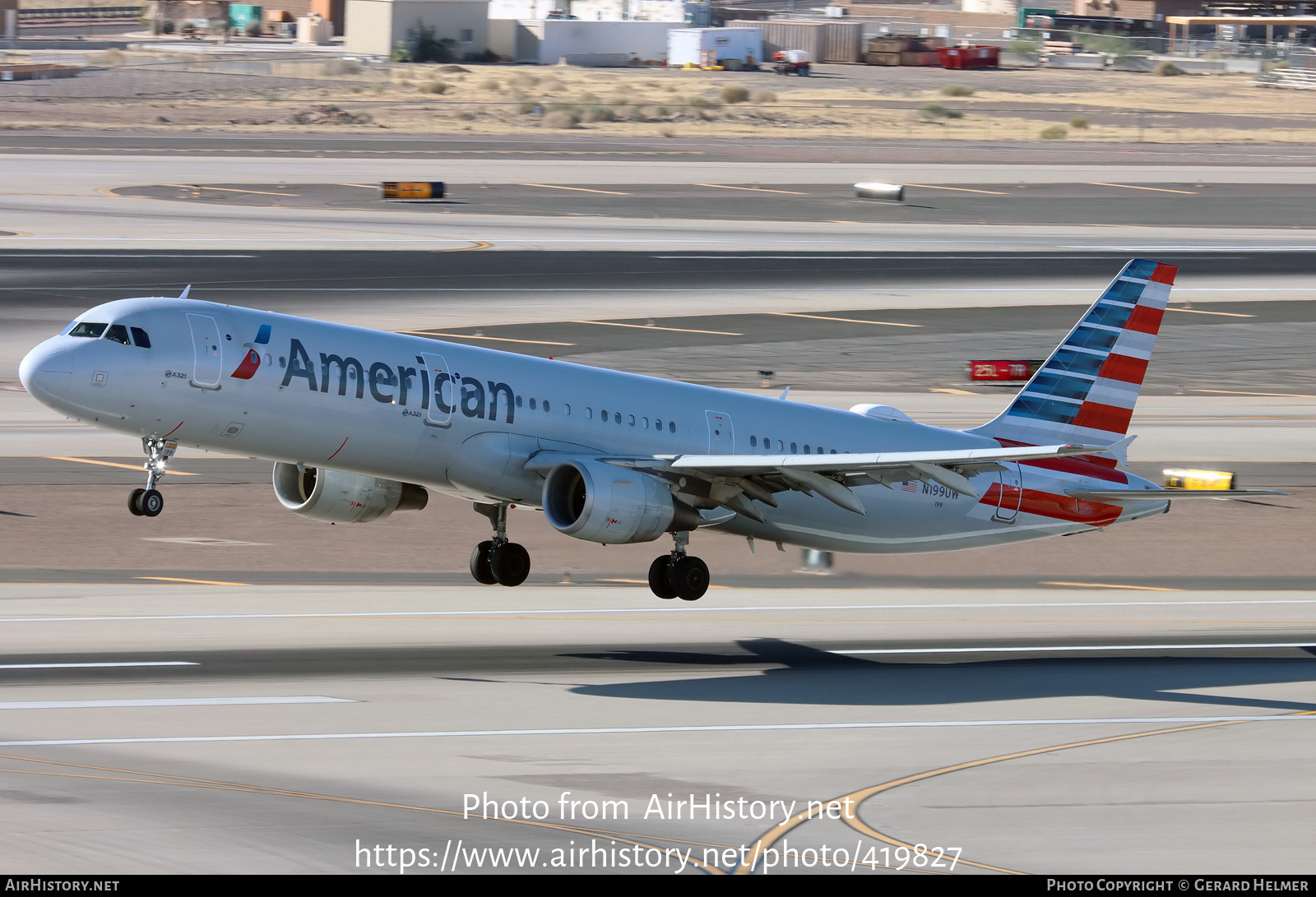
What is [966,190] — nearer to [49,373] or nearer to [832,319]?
[832,319]

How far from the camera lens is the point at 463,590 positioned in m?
51.3

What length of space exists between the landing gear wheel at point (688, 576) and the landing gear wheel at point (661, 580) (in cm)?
10

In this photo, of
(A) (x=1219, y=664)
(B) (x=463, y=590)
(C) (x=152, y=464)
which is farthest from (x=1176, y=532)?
(C) (x=152, y=464)

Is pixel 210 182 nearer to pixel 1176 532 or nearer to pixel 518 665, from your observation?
pixel 1176 532

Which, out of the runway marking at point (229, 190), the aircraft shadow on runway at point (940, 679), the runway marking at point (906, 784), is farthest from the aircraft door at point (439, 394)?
the runway marking at point (229, 190)

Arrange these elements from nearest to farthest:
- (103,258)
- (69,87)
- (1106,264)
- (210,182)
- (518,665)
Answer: (518,665)
(103,258)
(1106,264)
(210,182)
(69,87)

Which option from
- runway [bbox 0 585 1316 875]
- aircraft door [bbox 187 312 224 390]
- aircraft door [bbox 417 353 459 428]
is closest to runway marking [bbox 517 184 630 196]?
runway [bbox 0 585 1316 875]

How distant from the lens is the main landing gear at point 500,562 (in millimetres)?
45500

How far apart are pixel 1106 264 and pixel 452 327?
152ft

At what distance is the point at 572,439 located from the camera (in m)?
44.2

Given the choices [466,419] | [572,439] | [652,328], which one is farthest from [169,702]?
[652,328]

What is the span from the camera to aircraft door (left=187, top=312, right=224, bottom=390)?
39.6 metres

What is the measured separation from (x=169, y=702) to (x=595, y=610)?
1463cm

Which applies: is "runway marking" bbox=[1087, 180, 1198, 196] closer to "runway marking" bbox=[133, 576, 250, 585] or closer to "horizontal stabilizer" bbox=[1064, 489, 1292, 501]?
"horizontal stabilizer" bbox=[1064, 489, 1292, 501]
